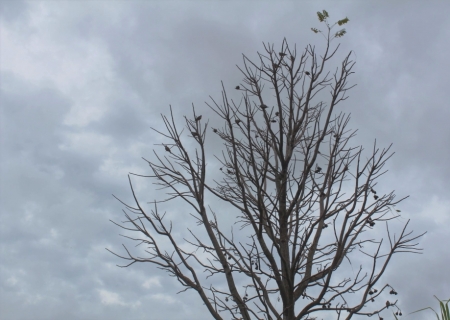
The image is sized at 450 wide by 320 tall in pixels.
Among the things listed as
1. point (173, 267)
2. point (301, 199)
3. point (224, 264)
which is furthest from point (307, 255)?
point (173, 267)

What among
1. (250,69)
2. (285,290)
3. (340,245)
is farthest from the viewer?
(250,69)

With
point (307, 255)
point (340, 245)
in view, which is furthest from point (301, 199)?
point (340, 245)

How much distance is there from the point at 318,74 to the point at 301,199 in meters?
1.63

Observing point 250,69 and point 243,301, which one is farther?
point 250,69

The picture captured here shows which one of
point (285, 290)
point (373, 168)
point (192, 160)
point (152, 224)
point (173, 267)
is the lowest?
point (285, 290)

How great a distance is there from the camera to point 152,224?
17.0ft

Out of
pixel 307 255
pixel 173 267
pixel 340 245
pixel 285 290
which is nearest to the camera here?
pixel 340 245

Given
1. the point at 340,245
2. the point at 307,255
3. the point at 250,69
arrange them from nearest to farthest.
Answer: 1. the point at 340,245
2. the point at 307,255
3. the point at 250,69

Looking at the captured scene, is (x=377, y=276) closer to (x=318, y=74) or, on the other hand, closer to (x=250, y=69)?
(x=318, y=74)

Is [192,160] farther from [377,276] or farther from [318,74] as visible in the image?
[377,276]

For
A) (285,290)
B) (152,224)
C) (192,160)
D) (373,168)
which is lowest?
(285,290)

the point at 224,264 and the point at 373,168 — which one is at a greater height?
the point at 373,168

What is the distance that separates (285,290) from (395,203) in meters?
2.00

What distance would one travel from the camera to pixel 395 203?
5695mm
